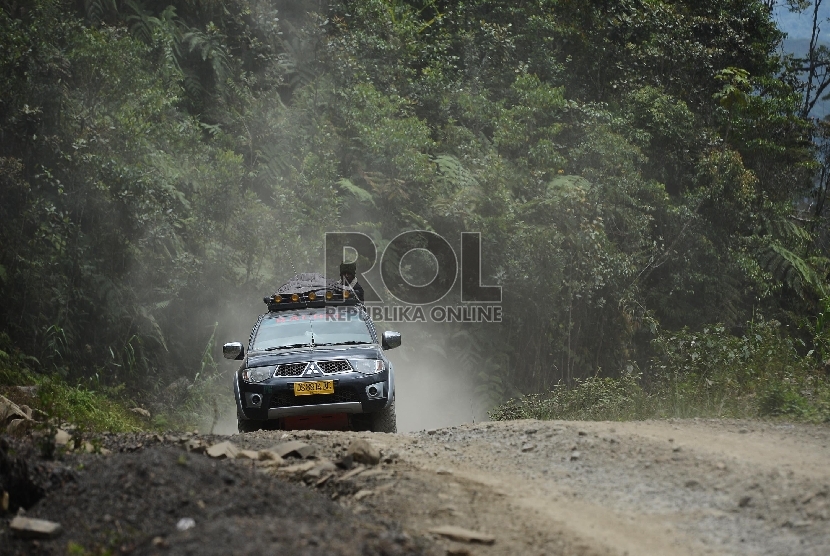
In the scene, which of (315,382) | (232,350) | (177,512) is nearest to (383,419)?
(315,382)

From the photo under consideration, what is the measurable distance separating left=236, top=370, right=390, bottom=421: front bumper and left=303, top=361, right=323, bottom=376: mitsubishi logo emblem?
0.05 meters

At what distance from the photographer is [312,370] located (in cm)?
1029

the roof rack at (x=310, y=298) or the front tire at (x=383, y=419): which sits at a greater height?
the roof rack at (x=310, y=298)

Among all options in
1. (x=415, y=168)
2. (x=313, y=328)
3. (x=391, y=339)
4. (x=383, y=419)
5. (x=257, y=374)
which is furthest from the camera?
(x=415, y=168)

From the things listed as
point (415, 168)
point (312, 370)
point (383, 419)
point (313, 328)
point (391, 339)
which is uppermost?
point (415, 168)

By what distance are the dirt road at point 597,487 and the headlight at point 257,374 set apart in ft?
4.35

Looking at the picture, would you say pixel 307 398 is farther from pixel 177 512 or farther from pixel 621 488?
pixel 177 512

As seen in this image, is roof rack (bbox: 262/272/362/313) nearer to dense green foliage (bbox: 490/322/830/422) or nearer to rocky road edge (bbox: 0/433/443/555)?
dense green foliage (bbox: 490/322/830/422)

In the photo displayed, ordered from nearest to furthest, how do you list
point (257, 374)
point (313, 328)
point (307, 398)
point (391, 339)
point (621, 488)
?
point (621, 488) < point (307, 398) < point (257, 374) < point (391, 339) < point (313, 328)

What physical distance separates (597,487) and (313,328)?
17.6 feet

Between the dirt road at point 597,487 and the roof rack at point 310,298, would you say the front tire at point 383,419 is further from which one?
the roof rack at point 310,298

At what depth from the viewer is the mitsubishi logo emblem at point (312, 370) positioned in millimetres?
10273

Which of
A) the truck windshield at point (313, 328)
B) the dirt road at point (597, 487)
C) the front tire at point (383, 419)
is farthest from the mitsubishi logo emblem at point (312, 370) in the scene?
the dirt road at point (597, 487)

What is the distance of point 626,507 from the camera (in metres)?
6.35
